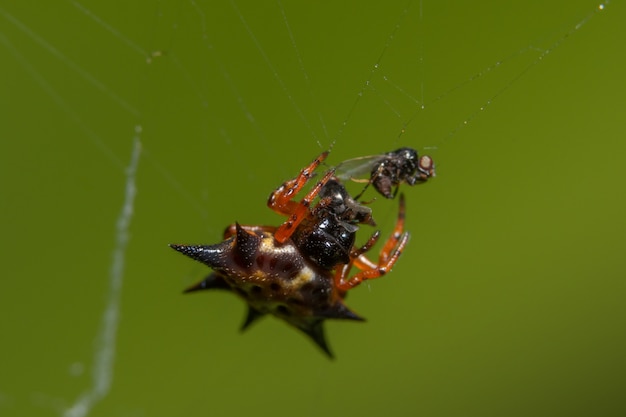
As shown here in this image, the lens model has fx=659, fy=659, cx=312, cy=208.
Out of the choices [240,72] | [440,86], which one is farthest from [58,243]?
[440,86]

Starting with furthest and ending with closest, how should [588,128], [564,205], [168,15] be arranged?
[564,205], [588,128], [168,15]

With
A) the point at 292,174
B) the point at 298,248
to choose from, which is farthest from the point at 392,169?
the point at 292,174

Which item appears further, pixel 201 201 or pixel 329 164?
pixel 201 201

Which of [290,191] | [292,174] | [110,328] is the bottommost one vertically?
[290,191]

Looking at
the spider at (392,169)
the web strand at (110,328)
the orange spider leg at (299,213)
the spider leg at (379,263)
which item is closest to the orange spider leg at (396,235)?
the spider leg at (379,263)

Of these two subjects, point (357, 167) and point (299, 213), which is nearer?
point (299, 213)

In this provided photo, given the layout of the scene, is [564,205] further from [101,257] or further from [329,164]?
[101,257]

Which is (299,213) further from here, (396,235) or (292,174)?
(292,174)

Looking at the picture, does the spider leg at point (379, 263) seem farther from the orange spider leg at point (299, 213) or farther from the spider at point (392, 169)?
the orange spider leg at point (299, 213)
